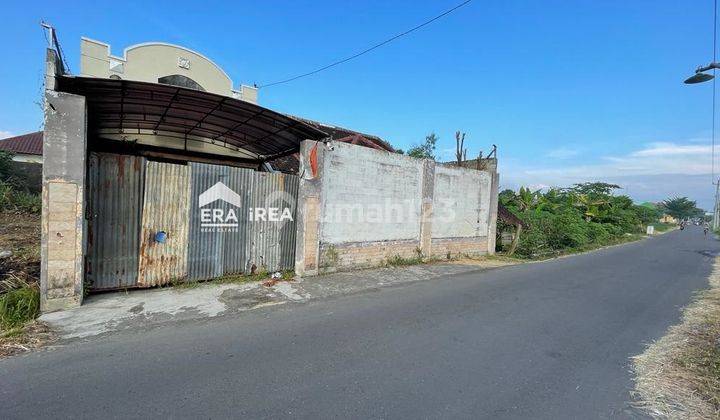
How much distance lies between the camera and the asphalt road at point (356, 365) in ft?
9.24

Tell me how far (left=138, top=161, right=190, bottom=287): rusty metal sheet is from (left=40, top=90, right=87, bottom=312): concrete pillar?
106 cm

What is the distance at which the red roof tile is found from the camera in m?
22.6

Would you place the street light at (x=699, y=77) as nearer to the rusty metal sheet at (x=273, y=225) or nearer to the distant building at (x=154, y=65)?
the rusty metal sheet at (x=273, y=225)

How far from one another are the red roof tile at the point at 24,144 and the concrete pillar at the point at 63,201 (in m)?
24.7

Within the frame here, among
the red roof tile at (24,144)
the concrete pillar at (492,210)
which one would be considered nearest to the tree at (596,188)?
the concrete pillar at (492,210)

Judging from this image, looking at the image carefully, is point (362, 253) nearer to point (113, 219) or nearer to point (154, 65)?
point (113, 219)

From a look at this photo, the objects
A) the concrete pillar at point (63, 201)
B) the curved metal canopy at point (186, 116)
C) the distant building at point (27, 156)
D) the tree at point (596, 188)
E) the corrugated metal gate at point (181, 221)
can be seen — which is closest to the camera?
the concrete pillar at point (63, 201)

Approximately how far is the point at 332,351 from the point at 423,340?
1207mm

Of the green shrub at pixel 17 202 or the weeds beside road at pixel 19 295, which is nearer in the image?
the weeds beside road at pixel 19 295

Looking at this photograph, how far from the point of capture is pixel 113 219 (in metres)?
5.82

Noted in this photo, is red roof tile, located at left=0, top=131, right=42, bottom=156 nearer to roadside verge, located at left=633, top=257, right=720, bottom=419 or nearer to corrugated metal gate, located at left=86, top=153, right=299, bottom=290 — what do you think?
corrugated metal gate, located at left=86, top=153, right=299, bottom=290

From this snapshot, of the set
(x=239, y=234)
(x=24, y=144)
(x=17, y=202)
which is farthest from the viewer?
(x=24, y=144)

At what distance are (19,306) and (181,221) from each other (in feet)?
8.07

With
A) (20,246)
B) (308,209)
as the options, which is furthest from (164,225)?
(20,246)
